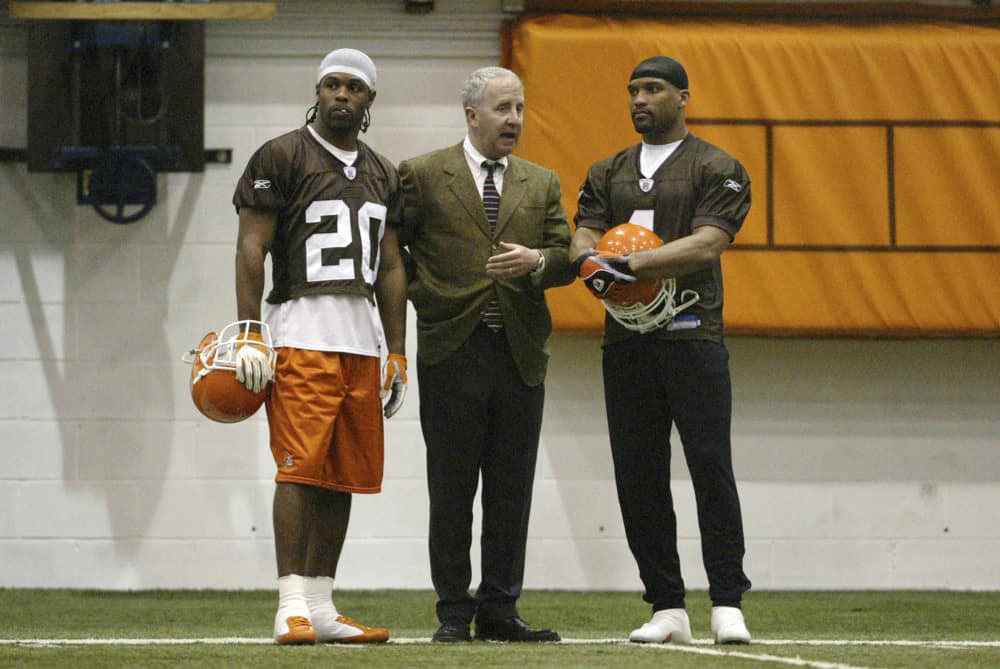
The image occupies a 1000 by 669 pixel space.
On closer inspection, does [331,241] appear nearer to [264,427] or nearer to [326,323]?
[326,323]

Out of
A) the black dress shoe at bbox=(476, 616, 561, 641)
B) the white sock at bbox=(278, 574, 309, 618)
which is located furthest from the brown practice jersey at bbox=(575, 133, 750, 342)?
the white sock at bbox=(278, 574, 309, 618)

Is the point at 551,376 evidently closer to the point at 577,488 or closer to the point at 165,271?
the point at 577,488

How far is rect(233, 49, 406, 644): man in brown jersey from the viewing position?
3.27 meters

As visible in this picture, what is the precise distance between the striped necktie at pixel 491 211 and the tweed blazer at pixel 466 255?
0.02m

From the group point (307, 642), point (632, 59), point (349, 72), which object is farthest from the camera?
point (632, 59)

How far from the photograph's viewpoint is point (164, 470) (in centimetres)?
559

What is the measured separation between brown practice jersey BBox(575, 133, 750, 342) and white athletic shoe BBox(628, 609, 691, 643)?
0.66m

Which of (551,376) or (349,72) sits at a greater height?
(349,72)

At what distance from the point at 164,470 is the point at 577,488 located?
161 centimetres

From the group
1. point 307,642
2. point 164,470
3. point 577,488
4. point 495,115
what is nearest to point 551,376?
point 577,488

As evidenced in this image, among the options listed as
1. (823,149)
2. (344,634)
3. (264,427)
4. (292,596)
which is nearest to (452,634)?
(344,634)

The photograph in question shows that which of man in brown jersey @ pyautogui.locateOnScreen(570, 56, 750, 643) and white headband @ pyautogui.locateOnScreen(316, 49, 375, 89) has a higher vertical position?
white headband @ pyautogui.locateOnScreen(316, 49, 375, 89)

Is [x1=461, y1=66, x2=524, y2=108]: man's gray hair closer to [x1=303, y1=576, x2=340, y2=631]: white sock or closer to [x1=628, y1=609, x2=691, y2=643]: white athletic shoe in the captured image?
[x1=303, y1=576, x2=340, y2=631]: white sock

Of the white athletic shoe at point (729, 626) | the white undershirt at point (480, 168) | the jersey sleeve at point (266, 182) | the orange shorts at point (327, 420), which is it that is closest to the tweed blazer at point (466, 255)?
the white undershirt at point (480, 168)
